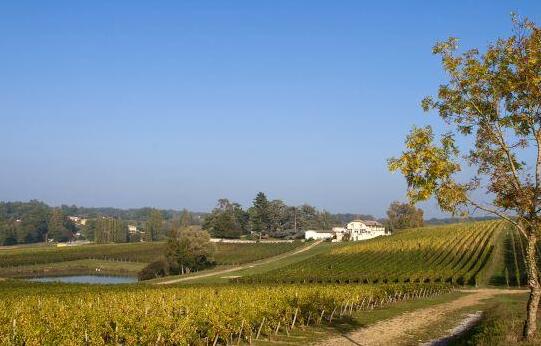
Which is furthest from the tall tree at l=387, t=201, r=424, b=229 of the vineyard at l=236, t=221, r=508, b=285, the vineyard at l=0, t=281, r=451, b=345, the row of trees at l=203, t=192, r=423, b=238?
the vineyard at l=0, t=281, r=451, b=345

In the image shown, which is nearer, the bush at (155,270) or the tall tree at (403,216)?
the bush at (155,270)

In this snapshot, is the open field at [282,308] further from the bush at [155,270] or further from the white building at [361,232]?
the white building at [361,232]

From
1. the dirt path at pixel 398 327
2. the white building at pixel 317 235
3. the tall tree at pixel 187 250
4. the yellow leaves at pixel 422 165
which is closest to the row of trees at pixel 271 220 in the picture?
the white building at pixel 317 235

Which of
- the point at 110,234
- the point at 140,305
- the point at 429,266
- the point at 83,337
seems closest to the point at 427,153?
the point at 83,337

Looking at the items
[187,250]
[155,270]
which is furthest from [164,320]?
[155,270]

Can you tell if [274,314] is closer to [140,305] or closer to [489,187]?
[140,305]

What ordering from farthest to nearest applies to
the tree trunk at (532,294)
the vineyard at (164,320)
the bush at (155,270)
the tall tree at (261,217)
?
the tall tree at (261,217) < the bush at (155,270) < the vineyard at (164,320) < the tree trunk at (532,294)

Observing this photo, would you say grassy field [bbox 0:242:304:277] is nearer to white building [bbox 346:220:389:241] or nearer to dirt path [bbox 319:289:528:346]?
white building [bbox 346:220:389:241]

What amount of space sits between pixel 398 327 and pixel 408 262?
2094 inches

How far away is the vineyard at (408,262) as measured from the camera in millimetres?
66188

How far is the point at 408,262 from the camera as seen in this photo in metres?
79.9

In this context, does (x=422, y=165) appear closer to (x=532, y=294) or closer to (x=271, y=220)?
(x=532, y=294)

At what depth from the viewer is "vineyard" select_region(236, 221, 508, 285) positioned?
66.2 meters

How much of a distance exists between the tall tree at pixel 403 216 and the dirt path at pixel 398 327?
125145mm
